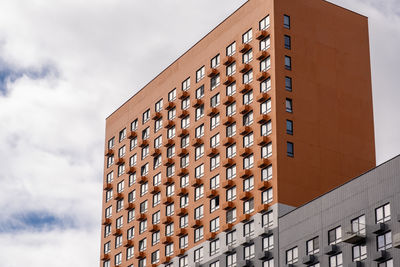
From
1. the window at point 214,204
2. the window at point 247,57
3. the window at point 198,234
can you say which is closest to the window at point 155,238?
the window at point 198,234

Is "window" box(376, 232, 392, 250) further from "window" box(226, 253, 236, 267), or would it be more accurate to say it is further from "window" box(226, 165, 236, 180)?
"window" box(226, 165, 236, 180)

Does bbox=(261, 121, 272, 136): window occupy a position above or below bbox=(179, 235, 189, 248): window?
above

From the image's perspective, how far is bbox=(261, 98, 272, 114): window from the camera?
118875 mm

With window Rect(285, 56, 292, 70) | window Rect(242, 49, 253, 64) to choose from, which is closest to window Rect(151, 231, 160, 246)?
window Rect(242, 49, 253, 64)

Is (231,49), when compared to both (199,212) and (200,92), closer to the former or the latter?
(200,92)

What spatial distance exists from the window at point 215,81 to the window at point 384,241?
120ft

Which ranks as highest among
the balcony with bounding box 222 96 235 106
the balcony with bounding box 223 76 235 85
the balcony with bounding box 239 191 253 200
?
the balcony with bounding box 223 76 235 85

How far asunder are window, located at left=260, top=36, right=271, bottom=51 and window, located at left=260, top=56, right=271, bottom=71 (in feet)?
4.58

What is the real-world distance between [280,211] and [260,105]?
43.8 ft

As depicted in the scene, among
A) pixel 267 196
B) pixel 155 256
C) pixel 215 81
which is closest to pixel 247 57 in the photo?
pixel 215 81

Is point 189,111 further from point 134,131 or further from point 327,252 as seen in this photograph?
point 327,252

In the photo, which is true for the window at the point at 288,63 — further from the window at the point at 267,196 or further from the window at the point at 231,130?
the window at the point at 267,196

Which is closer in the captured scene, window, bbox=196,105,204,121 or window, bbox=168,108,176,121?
window, bbox=196,105,204,121

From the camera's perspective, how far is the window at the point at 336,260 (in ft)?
336
